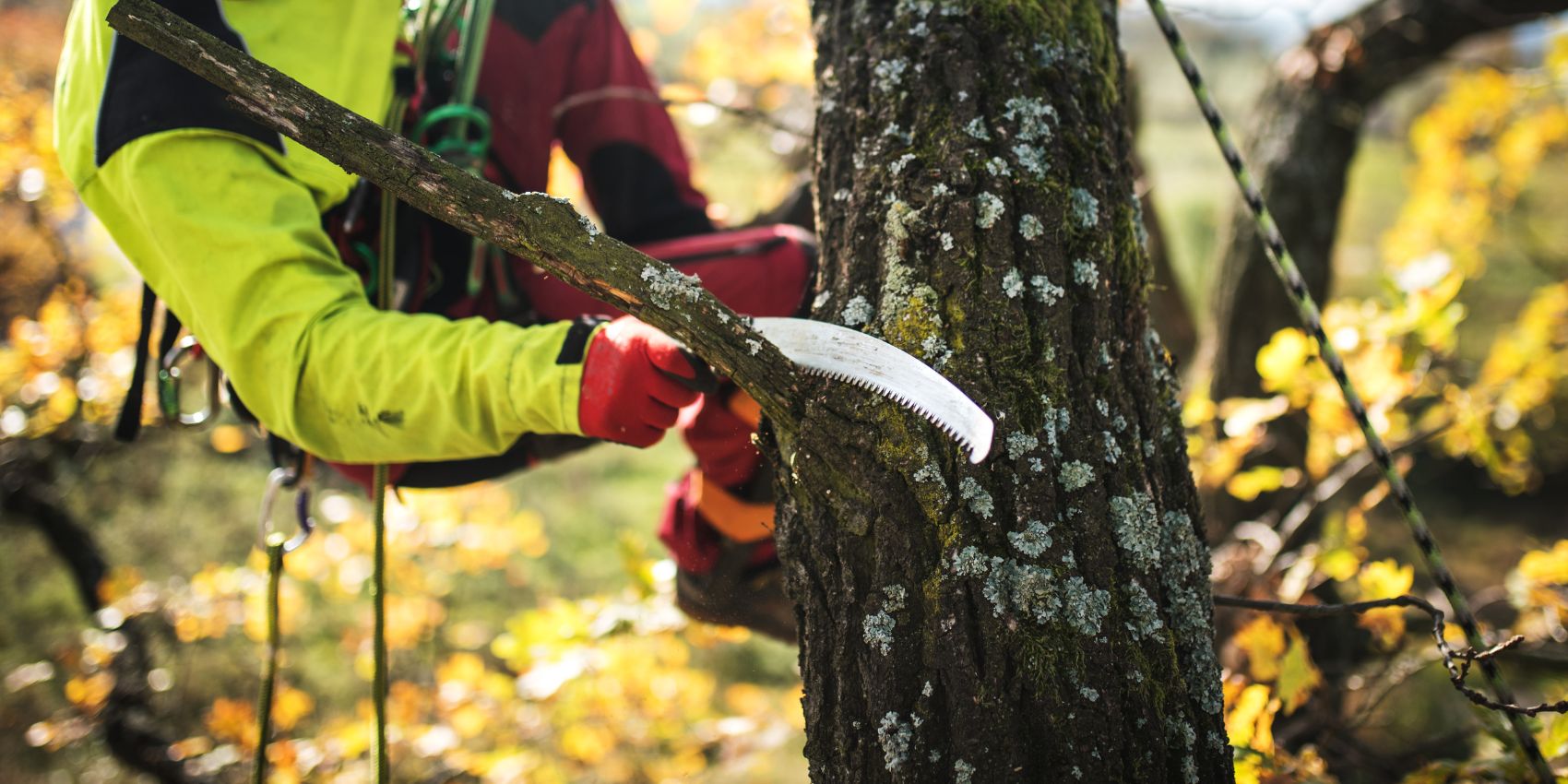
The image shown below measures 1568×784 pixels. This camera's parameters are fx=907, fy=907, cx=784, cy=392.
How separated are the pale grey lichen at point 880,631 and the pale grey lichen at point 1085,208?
61 cm

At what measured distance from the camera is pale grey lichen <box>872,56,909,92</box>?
4.44ft

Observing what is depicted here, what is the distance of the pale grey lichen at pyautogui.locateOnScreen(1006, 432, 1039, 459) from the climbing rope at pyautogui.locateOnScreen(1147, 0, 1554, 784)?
0.65 m

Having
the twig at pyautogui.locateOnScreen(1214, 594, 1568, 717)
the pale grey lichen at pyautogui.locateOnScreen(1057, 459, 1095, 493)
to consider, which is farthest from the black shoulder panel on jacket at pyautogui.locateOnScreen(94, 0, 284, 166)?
the twig at pyautogui.locateOnScreen(1214, 594, 1568, 717)

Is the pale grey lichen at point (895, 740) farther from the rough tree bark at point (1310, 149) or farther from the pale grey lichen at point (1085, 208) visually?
the rough tree bark at point (1310, 149)

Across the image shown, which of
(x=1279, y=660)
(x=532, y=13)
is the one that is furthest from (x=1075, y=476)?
(x=532, y=13)

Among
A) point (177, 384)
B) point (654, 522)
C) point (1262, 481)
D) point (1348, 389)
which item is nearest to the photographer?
point (1348, 389)

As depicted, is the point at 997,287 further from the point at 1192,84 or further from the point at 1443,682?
the point at 1443,682

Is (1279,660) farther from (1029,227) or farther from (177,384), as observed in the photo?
(177,384)

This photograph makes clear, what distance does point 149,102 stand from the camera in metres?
1.40

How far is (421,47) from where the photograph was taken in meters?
1.90

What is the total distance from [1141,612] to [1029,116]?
70 centimetres

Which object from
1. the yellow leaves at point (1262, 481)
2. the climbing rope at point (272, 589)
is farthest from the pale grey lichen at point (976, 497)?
the yellow leaves at point (1262, 481)

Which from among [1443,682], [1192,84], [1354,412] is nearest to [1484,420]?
[1354,412]

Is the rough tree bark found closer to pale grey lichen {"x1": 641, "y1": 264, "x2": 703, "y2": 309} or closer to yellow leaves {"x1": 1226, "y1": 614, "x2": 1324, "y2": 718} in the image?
yellow leaves {"x1": 1226, "y1": 614, "x2": 1324, "y2": 718}
